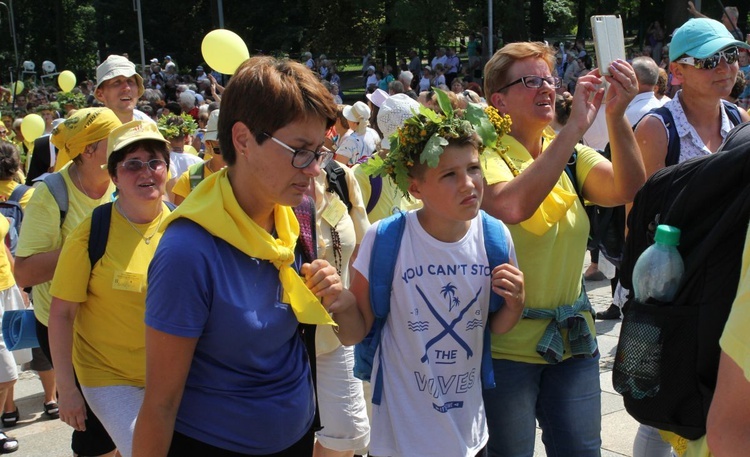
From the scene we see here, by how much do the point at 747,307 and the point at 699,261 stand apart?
501 mm

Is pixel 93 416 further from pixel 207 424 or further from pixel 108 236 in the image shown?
pixel 207 424

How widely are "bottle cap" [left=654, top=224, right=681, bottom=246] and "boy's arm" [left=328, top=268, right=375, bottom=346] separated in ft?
3.68

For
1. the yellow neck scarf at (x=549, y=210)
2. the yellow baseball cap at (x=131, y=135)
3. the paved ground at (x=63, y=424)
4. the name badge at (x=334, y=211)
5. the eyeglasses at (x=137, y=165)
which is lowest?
the paved ground at (x=63, y=424)

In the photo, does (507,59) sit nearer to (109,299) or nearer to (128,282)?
(128,282)

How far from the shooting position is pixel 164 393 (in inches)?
96.3

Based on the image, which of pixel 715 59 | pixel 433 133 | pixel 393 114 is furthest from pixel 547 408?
pixel 393 114

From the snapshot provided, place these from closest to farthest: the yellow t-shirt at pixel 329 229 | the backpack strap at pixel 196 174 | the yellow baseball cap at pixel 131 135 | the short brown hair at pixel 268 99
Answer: the short brown hair at pixel 268 99
the yellow baseball cap at pixel 131 135
the yellow t-shirt at pixel 329 229
the backpack strap at pixel 196 174

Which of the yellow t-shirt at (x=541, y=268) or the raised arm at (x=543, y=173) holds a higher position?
the raised arm at (x=543, y=173)

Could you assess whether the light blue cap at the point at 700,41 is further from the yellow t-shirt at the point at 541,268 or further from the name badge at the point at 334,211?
the name badge at the point at 334,211

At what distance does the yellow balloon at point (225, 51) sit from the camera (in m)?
5.25

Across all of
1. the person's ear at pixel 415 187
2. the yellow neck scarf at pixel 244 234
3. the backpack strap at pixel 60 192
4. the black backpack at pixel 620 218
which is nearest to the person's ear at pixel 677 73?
the black backpack at pixel 620 218

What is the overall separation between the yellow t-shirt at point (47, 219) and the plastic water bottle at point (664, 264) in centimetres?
296

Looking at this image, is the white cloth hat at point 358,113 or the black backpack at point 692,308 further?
the white cloth hat at point 358,113

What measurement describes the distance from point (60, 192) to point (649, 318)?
3.12 metres
